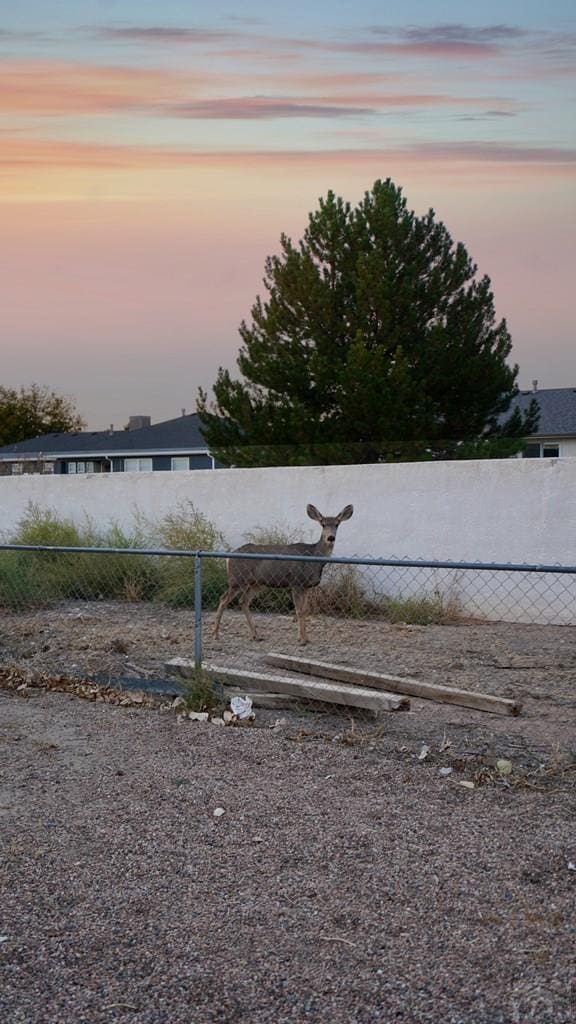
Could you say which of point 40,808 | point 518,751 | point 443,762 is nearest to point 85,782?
point 40,808

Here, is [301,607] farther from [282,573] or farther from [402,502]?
[402,502]

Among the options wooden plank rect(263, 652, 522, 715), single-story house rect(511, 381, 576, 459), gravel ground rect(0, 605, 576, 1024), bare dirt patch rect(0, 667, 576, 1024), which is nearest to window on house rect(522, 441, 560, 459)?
single-story house rect(511, 381, 576, 459)

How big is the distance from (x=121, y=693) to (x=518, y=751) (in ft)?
11.0

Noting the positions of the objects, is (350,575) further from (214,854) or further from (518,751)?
(214,854)

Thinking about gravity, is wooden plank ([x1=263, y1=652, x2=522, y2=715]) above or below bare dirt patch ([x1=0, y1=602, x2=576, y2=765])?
above

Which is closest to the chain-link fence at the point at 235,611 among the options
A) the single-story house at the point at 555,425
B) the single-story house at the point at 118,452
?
the single-story house at the point at 555,425

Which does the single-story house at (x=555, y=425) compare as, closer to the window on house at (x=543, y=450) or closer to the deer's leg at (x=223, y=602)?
the window on house at (x=543, y=450)

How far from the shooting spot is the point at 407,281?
23.0m

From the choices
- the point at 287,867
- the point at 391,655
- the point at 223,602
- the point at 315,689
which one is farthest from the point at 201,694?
the point at 287,867

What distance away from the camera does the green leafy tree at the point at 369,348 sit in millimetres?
21984

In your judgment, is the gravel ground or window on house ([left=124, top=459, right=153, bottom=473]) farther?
window on house ([left=124, top=459, right=153, bottom=473])

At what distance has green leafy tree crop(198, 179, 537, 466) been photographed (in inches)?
866

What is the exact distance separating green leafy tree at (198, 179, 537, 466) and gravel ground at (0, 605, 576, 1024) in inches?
539

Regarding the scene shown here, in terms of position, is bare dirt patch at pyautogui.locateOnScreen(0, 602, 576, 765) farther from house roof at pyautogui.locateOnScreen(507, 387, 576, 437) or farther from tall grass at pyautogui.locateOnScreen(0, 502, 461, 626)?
house roof at pyautogui.locateOnScreen(507, 387, 576, 437)
